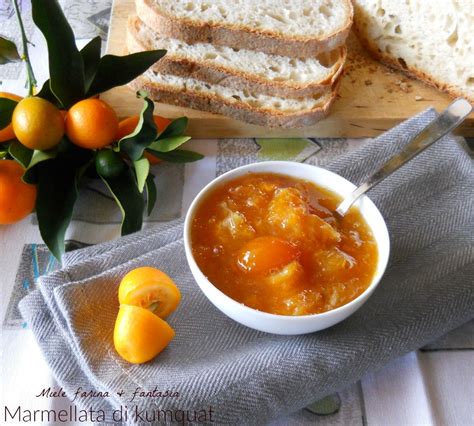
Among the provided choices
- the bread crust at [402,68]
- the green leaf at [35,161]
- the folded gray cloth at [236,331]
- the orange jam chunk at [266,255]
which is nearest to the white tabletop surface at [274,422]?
the folded gray cloth at [236,331]

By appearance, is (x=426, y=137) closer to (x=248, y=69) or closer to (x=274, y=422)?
(x=248, y=69)

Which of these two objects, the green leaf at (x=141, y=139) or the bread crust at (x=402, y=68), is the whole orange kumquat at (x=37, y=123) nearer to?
the green leaf at (x=141, y=139)

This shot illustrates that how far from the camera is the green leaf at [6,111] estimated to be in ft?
6.37

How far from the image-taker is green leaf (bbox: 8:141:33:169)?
6.22 ft

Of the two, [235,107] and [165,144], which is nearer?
[165,144]

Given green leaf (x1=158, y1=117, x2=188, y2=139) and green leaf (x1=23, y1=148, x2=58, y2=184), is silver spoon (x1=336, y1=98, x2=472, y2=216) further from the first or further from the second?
green leaf (x1=23, y1=148, x2=58, y2=184)

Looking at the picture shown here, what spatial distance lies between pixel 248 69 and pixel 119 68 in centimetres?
59

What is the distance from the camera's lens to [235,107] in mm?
2457

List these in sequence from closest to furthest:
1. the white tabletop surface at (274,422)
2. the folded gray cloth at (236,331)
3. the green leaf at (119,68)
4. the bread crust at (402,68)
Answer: the folded gray cloth at (236,331)
the white tabletop surface at (274,422)
the green leaf at (119,68)
the bread crust at (402,68)

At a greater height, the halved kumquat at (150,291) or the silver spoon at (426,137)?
the silver spoon at (426,137)

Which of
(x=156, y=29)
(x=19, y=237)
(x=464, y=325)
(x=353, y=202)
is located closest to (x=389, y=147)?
(x=353, y=202)

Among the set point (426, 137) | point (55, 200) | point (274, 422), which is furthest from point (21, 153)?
point (426, 137)

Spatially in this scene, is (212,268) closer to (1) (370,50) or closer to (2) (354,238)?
(2) (354,238)

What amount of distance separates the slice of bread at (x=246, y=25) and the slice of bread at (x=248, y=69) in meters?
0.04
